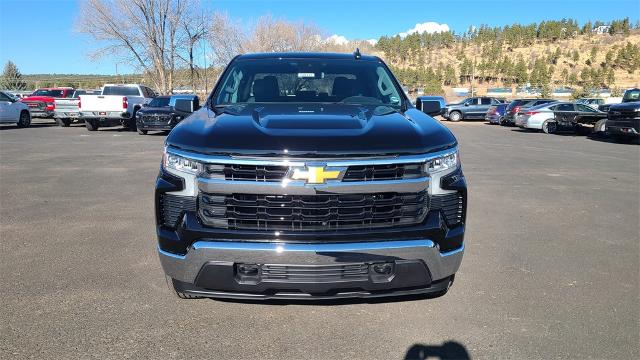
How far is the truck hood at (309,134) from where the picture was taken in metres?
2.72

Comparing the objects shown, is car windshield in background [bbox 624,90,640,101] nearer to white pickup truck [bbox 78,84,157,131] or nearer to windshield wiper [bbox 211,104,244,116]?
windshield wiper [bbox 211,104,244,116]

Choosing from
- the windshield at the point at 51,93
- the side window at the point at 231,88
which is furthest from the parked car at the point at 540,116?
the windshield at the point at 51,93

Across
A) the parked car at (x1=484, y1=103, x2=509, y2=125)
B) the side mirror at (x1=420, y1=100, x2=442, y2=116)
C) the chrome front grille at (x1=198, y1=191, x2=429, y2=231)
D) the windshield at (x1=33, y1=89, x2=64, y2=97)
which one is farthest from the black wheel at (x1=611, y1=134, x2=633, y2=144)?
the windshield at (x1=33, y1=89, x2=64, y2=97)

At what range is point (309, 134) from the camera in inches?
111

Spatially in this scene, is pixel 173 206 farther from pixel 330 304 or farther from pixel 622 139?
pixel 622 139

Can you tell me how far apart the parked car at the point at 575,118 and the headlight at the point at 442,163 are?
66.6 feet

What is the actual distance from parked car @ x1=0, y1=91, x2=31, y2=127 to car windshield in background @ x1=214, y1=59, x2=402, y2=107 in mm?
20349

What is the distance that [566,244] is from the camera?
5.14 meters

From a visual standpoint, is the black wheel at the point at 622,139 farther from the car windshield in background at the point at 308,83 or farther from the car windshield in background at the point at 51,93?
the car windshield in background at the point at 51,93

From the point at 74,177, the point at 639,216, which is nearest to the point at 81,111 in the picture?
the point at 74,177

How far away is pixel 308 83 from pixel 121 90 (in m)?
19.6

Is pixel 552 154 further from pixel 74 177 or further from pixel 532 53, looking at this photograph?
pixel 532 53

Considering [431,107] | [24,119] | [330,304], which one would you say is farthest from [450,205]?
[24,119]

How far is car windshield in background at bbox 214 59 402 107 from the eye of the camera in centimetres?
418
